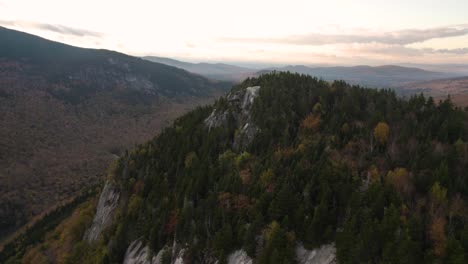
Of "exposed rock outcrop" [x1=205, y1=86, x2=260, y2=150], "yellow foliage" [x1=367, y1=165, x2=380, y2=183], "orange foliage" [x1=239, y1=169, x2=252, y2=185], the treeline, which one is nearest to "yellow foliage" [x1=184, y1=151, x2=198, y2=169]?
"exposed rock outcrop" [x1=205, y1=86, x2=260, y2=150]

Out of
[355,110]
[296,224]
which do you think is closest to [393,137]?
[355,110]

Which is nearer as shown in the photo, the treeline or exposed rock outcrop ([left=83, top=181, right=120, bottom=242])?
exposed rock outcrop ([left=83, top=181, right=120, bottom=242])

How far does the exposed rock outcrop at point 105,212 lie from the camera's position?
8775cm

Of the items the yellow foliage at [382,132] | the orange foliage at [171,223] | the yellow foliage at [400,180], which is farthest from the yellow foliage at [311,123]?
the orange foliage at [171,223]

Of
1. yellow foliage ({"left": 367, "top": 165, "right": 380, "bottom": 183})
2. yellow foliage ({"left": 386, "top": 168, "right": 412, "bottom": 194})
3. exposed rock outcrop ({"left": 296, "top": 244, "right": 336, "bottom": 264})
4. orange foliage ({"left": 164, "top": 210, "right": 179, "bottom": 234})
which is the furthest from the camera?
orange foliage ({"left": 164, "top": 210, "right": 179, "bottom": 234})

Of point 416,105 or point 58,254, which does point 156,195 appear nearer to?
point 58,254

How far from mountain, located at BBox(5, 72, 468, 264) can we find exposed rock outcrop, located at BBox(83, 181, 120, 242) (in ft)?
1.66

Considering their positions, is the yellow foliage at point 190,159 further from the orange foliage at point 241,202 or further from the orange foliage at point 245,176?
the orange foliage at point 241,202

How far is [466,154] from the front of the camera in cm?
5481

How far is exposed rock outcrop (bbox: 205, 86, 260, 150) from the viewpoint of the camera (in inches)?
3386

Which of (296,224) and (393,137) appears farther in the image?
(393,137)

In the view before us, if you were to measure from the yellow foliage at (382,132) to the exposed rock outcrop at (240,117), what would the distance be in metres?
30.9

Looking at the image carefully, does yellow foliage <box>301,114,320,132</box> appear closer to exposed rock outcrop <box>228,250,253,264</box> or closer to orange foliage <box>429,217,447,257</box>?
exposed rock outcrop <box>228,250,253,264</box>

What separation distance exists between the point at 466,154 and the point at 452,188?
11835mm
